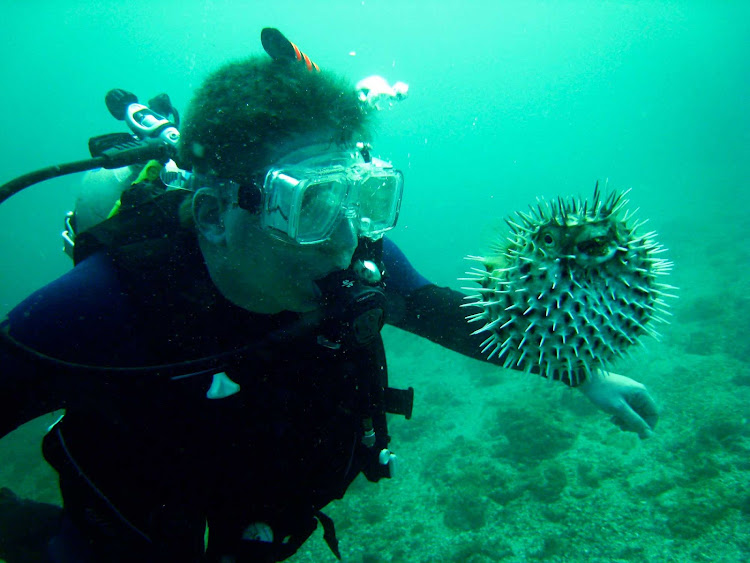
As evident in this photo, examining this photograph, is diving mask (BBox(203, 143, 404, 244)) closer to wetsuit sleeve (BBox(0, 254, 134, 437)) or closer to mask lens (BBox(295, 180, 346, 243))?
mask lens (BBox(295, 180, 346, 243))

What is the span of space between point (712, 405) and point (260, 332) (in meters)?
9.66

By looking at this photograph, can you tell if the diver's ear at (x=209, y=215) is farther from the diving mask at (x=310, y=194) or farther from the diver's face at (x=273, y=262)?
the diving mask at (x=310, y=194)

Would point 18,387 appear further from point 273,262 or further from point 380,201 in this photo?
point 380,201

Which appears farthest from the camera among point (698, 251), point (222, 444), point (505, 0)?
point (505, 0)

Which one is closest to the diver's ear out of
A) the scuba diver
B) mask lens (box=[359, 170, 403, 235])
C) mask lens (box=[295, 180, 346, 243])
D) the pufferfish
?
the scuba diver

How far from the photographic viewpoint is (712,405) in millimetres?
7852

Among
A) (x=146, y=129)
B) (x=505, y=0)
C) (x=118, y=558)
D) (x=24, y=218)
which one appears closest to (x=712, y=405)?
(x=118, y=558)

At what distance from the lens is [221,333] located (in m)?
2.19

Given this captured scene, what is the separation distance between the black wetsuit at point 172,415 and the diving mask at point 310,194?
1.85 ft

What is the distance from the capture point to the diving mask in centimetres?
189

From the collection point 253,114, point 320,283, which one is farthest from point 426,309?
point 253,114

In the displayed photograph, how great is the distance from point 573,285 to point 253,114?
5.49ft

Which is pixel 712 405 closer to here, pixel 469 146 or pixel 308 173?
pixel 308 173

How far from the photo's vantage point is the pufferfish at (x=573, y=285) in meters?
1.58
